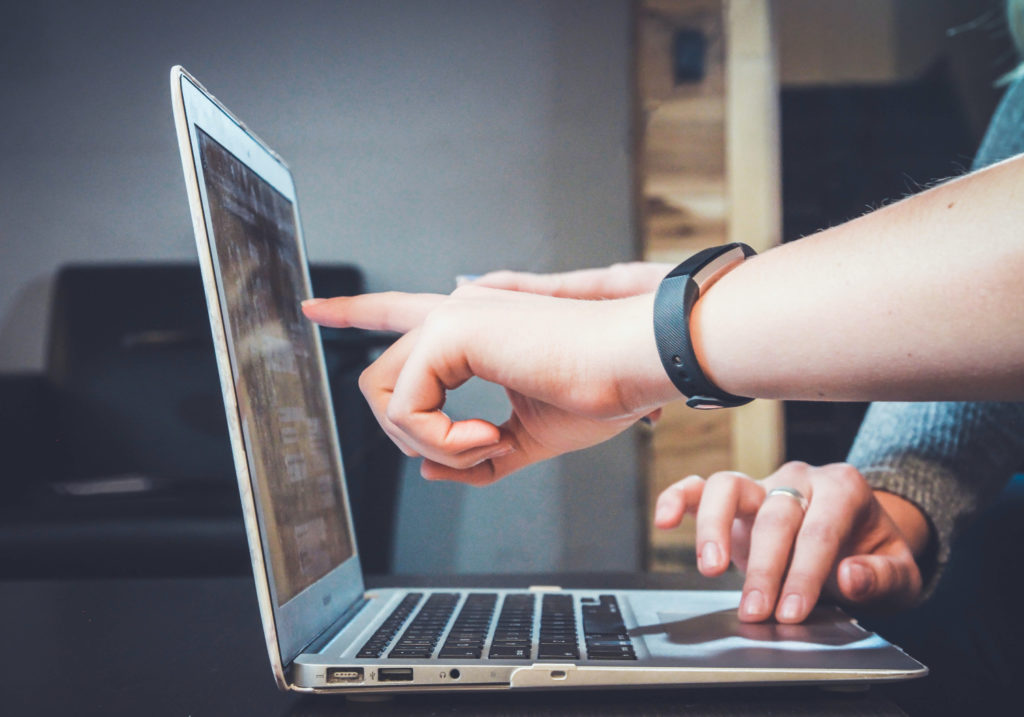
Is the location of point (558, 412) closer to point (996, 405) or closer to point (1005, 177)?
point (1005, 177)

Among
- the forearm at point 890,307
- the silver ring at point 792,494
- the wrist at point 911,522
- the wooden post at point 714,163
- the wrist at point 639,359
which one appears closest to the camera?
the forearm at point 890,307

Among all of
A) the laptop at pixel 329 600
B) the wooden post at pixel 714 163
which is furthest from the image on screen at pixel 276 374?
the wooden post at pixel 714 163

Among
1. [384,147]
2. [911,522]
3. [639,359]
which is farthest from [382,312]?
[384,147]

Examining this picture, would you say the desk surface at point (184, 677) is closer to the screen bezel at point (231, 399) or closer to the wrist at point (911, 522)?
the screen bezel at point (231, 399)

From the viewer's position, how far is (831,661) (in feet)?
1.49

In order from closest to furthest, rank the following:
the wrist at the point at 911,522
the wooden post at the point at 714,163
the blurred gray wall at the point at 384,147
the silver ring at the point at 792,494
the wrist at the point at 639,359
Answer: the wrist at the point at 639,359, the silver ring at the point at 792,494, the wrist at the point at 911,522, the blurred gray wall at the point at 384,147, the wooden post at the point at 714,163

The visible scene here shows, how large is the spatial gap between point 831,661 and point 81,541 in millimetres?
1152

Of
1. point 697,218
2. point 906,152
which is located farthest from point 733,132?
point 906,152

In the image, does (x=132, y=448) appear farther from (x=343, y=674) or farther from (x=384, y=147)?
(x=343, y=674)

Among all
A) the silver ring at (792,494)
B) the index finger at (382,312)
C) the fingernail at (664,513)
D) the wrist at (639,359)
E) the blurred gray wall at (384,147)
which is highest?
the blurred gray wall at (384,147)

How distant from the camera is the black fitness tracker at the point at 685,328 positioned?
46 centimetres

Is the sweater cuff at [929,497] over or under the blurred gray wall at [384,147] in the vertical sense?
under

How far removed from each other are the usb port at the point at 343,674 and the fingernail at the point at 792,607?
0.32 meters

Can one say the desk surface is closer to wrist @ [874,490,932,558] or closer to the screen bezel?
the screen bezel
